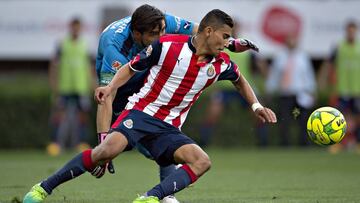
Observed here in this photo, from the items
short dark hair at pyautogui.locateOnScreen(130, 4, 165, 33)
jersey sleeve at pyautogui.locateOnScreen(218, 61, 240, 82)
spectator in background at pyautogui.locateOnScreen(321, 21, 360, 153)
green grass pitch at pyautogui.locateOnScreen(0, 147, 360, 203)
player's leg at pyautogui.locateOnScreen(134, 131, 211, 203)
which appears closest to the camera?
player's leg at pyautogui.locateOnScreen(134, 131, 211, 203)

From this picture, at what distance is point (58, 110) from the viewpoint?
17.8m

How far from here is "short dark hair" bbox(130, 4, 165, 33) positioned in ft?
29.2

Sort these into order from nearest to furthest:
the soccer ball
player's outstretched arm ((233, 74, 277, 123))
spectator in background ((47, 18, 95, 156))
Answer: player's outstretched arm ((233, 74, 277, 123)), the soccer ball, spectator in background ((47, 18, 95, 156))

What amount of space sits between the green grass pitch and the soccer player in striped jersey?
0.95 m

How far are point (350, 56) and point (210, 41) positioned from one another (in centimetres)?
1046

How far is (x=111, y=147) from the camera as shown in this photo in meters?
7.79

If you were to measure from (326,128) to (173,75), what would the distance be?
1576 mm

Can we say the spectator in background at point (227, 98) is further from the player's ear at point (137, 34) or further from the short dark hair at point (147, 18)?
the short dark hair at point (147, 18)

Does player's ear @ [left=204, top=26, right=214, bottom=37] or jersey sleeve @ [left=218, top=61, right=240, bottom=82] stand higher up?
player's ear @ [left=204, top=26, right=214, bottom=37]

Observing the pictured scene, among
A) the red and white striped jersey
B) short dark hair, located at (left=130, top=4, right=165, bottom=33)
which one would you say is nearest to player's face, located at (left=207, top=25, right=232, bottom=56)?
the red and white striped jersey

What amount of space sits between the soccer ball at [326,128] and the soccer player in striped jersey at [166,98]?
2.54ft

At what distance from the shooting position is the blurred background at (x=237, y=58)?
1845cm

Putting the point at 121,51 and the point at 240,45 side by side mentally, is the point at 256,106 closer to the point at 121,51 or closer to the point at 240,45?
the point at 240,45

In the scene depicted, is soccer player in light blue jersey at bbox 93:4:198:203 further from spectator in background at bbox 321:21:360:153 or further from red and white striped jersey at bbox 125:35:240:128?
spectator in background at bbox 321:21:360:153
